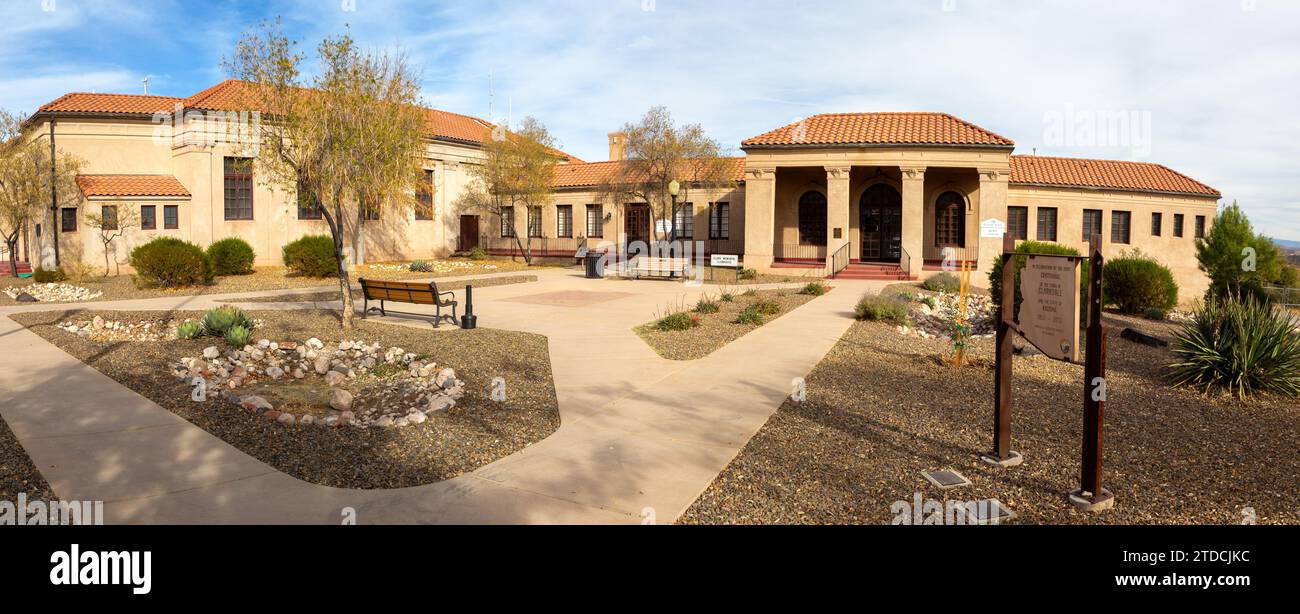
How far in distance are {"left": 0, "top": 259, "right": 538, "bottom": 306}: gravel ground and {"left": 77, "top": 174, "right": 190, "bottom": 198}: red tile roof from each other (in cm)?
316

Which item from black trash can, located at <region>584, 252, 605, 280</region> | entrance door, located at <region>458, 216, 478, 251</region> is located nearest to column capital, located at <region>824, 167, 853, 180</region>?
black trash can, located at <region>584, 252, 605, 280</region>

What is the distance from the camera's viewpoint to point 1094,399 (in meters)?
4.95

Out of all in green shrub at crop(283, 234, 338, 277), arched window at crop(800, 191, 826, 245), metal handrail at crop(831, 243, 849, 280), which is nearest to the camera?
green shrub at crop(283, 234, 338, 277)

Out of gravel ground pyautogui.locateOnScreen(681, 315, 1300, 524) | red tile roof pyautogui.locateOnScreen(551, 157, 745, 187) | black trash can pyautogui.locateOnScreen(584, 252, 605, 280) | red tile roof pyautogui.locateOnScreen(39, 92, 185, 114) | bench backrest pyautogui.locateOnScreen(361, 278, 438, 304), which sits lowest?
gravel ground pyautogui.locateOnScreen(681, 315, 1300, 524)

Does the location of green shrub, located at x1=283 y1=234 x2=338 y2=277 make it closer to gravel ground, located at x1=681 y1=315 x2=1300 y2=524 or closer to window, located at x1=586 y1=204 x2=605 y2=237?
window, located at x1=586 y1=204 x2=605 y2=237

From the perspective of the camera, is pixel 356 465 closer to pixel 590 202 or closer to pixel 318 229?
pixel 318 229

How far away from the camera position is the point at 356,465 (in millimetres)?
5707

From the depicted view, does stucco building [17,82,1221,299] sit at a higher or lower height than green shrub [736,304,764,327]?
higher

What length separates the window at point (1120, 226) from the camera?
32.4m

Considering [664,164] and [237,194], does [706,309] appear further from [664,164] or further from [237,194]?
[237,194]

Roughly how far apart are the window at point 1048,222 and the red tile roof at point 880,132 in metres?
6.84

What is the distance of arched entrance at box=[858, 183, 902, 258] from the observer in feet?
100

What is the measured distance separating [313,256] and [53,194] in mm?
10411
